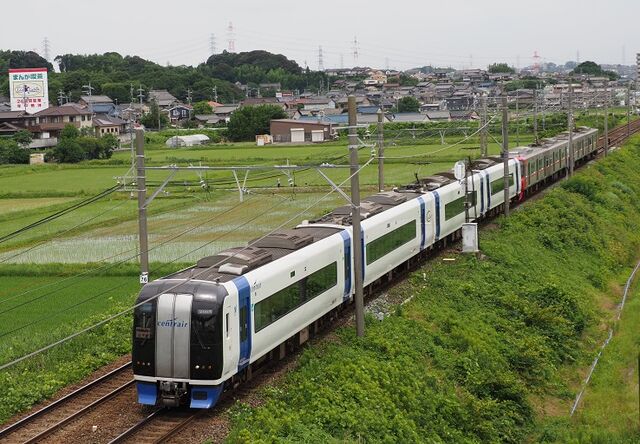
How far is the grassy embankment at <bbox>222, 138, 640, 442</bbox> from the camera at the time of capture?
47.4 ft

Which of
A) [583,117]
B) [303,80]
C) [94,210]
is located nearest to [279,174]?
[94,210]

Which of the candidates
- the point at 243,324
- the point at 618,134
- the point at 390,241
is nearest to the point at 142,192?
the point at 243,324

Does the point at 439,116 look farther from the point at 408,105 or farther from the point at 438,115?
the point at 408,105

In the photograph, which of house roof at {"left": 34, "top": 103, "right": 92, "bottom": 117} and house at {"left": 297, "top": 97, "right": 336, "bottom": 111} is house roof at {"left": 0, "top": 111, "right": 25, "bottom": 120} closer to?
house roof at {"left": 34, "top": 103, "right": 92, "bottom": 117}

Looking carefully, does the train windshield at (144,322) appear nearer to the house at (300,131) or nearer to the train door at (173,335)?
the train door at (173,335)

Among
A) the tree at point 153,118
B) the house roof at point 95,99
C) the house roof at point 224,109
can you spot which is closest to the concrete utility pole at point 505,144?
the tree at point 153,118

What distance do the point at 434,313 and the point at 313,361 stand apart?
5780 millimetres

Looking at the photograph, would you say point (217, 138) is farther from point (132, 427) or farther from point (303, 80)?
point (303, 80)

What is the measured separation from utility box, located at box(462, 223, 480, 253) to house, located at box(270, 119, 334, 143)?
48646 mm

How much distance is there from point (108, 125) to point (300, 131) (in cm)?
2331

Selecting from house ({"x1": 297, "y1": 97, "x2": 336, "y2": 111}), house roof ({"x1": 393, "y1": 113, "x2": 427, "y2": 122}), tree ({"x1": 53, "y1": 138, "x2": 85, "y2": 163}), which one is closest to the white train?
tree ({"x1": 53, "y1": 138, "x2": 85, "y2": 163})

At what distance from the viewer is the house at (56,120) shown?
84.0m

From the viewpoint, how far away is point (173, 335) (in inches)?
560

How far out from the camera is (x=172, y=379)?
14266 millimetres
